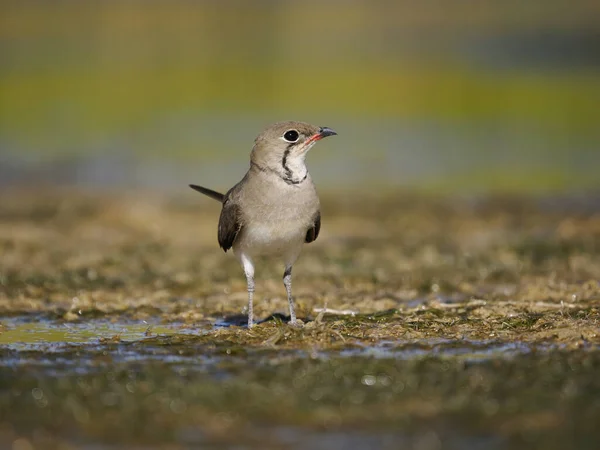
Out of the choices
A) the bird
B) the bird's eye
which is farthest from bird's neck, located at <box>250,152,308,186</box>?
the bird's eye

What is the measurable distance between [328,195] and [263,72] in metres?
17.0

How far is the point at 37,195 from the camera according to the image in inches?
687

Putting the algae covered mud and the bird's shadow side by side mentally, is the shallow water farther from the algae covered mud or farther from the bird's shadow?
the bird's shadow

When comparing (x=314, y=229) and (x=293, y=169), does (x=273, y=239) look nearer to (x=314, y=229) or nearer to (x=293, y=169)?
(x=314, y=229)

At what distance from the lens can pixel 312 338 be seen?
27.0 feet

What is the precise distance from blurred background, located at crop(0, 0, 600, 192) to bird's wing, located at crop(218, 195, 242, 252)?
8892mm

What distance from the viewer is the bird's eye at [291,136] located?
9031 mm

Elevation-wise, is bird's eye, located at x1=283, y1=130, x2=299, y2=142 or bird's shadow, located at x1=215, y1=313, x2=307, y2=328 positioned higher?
bird's eye, located at x1=283, y1=130, x2=299, y2=142

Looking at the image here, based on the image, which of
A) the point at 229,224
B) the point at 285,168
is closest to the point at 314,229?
the point at 285,168

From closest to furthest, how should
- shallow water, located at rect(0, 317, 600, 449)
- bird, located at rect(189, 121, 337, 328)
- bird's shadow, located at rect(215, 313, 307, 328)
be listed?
shallow water, located at rect(0, 317, 600, 449) < bird, located at rect(189, 121, 337, 328) < bird's shadow, located at rect(215, 313, 307, 328)

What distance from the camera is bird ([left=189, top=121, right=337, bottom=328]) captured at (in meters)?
8.85

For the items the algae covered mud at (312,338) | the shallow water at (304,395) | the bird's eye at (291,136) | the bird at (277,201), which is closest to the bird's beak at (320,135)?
the bird at (277,201)

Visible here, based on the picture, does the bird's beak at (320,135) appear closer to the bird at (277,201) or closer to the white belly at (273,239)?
the bird at (277,201)

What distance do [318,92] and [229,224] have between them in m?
20.4
